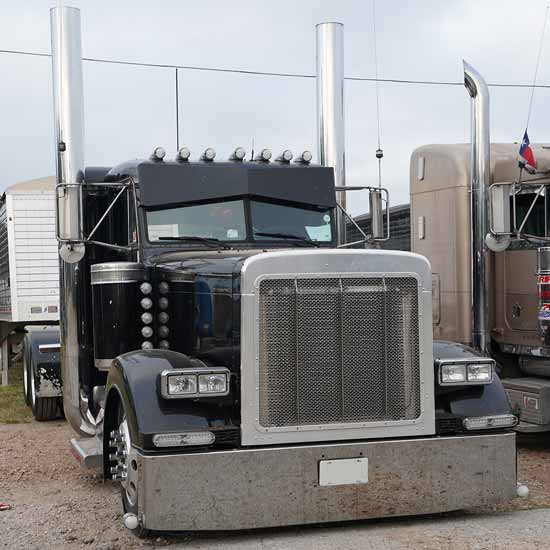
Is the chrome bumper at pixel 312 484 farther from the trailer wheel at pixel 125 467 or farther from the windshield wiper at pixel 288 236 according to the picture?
the windshield wiper at pixel 288 236

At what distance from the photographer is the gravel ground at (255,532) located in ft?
17.8

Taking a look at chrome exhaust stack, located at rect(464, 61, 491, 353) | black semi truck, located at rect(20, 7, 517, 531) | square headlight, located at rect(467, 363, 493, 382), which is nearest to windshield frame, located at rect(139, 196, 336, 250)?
black semi truck, located at rect(20, 7, 517, 531)

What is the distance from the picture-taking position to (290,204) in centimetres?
733

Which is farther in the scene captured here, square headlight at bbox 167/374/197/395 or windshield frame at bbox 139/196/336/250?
windshield frame at bbox 139/196/336/250

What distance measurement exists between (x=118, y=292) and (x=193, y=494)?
1.84 metres

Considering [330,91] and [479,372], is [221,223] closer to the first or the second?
[479,372]

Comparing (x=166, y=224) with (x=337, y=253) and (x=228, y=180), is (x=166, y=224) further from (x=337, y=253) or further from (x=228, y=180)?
(x=337, y=253)

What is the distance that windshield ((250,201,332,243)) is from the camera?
715 centimetres

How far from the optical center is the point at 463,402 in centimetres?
596

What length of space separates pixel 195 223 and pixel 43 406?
4926 millimetres

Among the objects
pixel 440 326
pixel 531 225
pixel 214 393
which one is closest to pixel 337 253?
pixel 214 393

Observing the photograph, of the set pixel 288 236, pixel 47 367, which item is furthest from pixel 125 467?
pixel 47 367

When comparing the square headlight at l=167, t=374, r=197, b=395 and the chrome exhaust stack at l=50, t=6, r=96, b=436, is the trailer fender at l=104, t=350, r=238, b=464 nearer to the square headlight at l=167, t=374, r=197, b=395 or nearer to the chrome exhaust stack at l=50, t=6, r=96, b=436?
the square headlight at l=167, t=374, r=197, b=395

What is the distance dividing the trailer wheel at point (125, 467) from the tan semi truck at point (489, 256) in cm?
389
